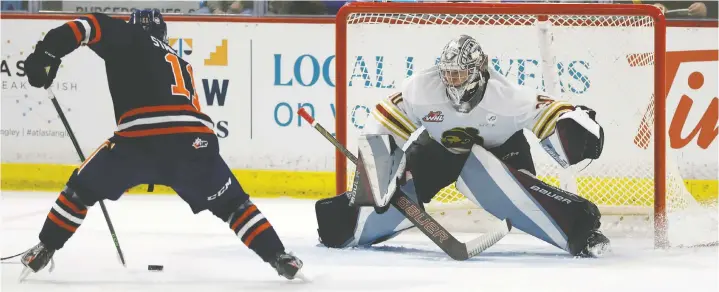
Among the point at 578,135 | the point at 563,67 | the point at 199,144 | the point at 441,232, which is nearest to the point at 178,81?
the point at 199,144

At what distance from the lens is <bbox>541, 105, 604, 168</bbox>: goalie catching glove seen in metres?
4.06

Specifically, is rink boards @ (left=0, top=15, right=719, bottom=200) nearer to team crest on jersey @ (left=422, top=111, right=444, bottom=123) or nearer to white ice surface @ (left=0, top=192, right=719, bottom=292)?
white ice surface @ (left=0, top=192, right=719, bottom=292)

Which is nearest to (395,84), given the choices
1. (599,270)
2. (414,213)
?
(414,213)

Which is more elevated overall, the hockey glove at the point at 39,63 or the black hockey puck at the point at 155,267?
the hockey glove at the point at 39,63

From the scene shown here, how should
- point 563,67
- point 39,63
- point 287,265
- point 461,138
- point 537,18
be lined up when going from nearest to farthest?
point 39,63 < point 287,265 < point 461,138 < point 537,18 < point 563,67

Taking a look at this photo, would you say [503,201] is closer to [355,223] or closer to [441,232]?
[441,232]

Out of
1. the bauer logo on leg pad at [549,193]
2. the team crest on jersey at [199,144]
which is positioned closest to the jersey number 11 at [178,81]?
the team crest on jersey at [199,144]

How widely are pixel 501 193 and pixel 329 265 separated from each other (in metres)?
0.65

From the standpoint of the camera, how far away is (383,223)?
4332mm

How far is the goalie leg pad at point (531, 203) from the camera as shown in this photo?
4.15 m

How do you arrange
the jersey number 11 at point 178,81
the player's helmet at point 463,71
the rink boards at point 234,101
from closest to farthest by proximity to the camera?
the jersey number 11 at point 178,81 → the player's helmet at point 463,71 → the rink boards at point 234,101

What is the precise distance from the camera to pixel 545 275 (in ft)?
→ 12.4

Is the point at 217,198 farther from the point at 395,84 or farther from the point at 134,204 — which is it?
the point at 134,204

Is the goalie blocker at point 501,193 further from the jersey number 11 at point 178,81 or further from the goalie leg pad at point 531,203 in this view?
the jersey number 11 at point 178,81
